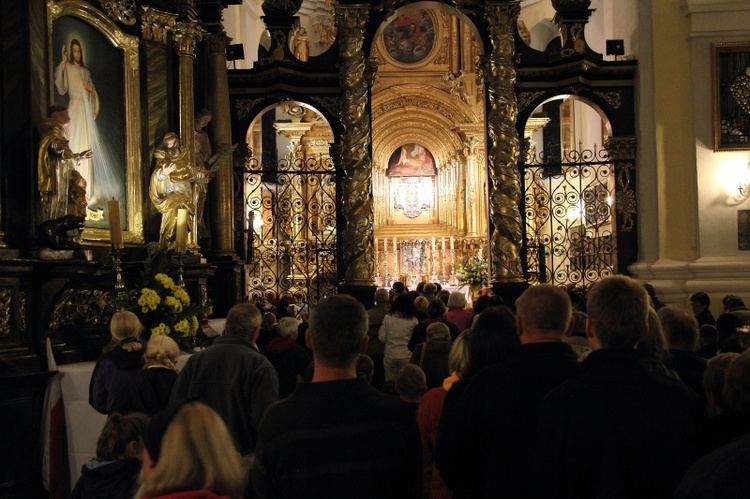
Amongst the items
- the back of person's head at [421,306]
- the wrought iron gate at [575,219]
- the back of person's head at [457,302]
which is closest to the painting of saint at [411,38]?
the wrought iron gate at [575,219]

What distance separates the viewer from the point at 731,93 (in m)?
15.7

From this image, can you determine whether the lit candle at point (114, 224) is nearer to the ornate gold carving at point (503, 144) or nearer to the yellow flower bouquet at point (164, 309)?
the yellow flower bouquet at point (164, 309)

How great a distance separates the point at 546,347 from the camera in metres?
3.80

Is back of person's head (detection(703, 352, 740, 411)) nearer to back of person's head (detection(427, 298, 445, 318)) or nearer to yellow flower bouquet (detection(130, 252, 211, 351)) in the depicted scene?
back of person's head (detection(427, 298, 445, 318))

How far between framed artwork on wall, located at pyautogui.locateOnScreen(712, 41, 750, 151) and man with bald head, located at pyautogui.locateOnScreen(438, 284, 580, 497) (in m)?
13.3

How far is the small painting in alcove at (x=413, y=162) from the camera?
29.1m

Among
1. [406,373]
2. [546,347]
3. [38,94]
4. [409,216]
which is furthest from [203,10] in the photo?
[409,216]

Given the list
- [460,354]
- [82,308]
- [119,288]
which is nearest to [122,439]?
[460,354]

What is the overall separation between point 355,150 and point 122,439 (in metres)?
11.6

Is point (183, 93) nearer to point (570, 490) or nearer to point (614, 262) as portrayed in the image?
point (614, 262)

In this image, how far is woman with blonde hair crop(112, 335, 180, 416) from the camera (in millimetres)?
5773

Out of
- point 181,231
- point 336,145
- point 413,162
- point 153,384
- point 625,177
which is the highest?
point 413,162

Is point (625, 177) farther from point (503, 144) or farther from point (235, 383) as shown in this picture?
point (235, 383)

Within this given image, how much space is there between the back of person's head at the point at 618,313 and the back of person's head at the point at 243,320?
8.64ft
